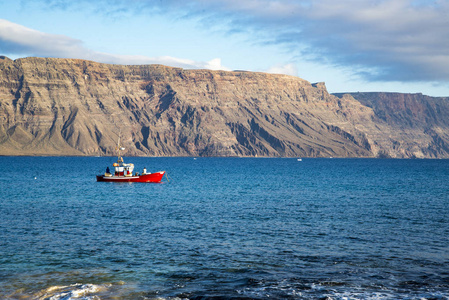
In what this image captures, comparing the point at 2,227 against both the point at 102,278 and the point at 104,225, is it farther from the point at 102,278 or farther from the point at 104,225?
the point at 102,278

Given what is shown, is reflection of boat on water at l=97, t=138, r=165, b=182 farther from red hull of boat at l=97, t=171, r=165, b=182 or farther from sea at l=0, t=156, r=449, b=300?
sea at l=0, t=156, r=449, b=300

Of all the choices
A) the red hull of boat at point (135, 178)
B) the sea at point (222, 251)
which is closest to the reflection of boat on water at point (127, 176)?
the red hull of boat at point (135, 178)

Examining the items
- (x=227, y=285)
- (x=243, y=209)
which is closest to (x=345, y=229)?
(x=243, y=209)

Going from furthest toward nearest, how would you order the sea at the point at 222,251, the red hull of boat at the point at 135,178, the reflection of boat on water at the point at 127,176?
→ the reflection of boat on water at the point at 127,176 → the red hull of boat at the point at 135,178 → the sea at the point at 222,251

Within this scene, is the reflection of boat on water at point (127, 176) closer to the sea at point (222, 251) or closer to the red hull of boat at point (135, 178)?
the red hull of boat at point (135, 178)

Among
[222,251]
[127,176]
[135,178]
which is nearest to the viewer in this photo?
[222,251]

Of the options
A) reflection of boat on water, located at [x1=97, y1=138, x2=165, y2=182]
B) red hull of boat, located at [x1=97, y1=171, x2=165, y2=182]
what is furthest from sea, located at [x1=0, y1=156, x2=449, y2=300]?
reflection of boat on water, located at [x1=97, y1=138, x2=165, y2=182]

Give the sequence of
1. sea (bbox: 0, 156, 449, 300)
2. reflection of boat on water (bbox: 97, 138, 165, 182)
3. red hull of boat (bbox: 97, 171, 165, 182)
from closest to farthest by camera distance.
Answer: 1. sea (bbox: 0, 156, 449, 300)
2. red hull of boat (bbox: 97, 171, 165, 182)
3. reflection of boat on water (bbox: 97, 138, 165, 182)

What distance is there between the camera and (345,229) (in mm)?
37438

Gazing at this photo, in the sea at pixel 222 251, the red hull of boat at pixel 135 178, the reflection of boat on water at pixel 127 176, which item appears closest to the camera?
the sea at pixel 222 251

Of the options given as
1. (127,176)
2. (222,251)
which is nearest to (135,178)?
(127,176)

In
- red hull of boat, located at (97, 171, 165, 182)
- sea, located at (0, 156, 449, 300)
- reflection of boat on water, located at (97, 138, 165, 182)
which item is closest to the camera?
sea, located at (0, 156, 449, 300)

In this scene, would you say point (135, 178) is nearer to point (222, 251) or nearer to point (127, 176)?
point (127, 176)

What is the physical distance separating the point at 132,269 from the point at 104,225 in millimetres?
14362
